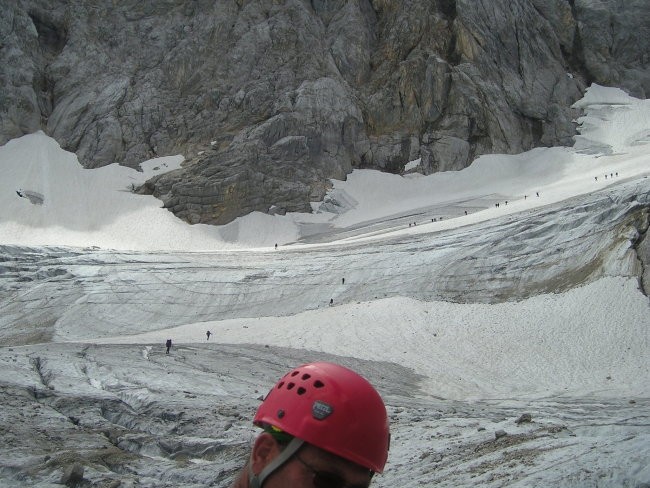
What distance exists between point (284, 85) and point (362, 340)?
189 feet

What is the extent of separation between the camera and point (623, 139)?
74.4 meters

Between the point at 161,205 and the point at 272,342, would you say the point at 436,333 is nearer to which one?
the point at 272,342

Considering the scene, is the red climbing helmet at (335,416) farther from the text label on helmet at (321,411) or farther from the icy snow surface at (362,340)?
the icy snow surface at (362,340)

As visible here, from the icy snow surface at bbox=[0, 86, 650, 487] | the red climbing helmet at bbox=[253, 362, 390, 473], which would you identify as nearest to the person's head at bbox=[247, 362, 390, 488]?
the red climbing helmet at bbox=[253, 362, 390, 473]

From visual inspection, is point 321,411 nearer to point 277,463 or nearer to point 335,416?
point 335,416

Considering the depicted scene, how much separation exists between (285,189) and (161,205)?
15180mm

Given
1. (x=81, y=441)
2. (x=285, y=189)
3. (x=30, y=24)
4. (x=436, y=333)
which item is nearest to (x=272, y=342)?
(x=436, y=333)

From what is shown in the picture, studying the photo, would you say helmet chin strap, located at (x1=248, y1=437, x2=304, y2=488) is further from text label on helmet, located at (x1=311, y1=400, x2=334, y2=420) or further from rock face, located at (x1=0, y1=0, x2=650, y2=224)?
rock face, located at (x1=0, y1=0, x2=650, y2=224)

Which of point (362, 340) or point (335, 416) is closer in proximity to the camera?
point (335, 416)

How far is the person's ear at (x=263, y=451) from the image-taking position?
2391mm

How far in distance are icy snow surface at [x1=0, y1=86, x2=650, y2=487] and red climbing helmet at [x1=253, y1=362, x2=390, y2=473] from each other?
4350 millimetres

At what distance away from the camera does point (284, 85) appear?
250 ft

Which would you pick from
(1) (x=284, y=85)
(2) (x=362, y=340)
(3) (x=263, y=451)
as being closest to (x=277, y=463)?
(3) (x=263, y=451)

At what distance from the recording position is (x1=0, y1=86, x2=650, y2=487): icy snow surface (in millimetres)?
7238
